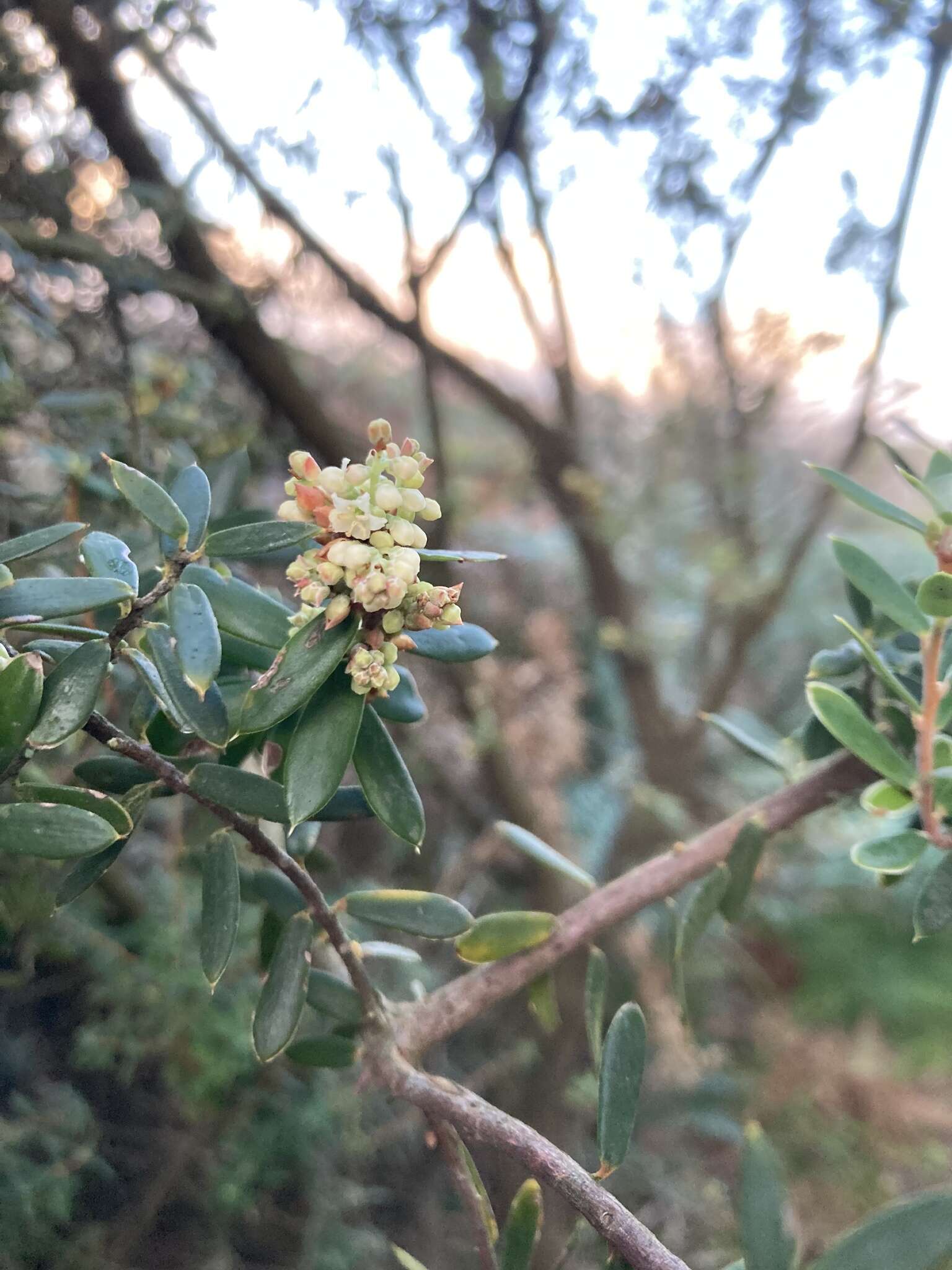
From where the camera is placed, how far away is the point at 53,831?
26 centimetres

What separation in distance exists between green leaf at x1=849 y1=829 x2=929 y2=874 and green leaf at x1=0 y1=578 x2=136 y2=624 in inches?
12.8

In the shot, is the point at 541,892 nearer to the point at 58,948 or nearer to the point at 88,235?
the point at 58,948

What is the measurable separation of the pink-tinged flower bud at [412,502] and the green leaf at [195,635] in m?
0.08

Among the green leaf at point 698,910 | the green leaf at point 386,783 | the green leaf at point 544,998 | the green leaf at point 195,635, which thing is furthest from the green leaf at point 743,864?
the green leaf at point 195,635

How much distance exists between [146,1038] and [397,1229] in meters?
0.35

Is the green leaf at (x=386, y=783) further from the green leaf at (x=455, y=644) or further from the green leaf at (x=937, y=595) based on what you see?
the green leaf at (x=937, y=595)

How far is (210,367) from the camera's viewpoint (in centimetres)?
86

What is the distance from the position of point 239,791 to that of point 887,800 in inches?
12.0

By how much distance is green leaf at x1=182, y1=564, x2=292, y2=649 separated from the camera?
0.30 metres

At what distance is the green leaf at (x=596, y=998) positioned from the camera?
0.40 meters

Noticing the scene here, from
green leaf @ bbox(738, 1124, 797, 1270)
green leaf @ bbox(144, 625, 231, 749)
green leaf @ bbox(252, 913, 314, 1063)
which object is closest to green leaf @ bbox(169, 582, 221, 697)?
green leaf @ bbox(144, 625, 231, 749)

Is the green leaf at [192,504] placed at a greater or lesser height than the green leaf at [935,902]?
greater

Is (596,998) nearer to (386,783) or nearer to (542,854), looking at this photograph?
(542,854)

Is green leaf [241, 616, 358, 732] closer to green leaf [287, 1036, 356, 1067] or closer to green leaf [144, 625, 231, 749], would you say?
green leaf [144, 625, 231, 749]
